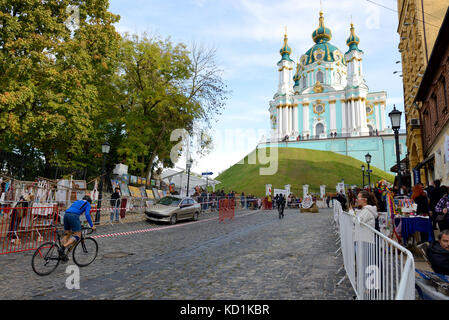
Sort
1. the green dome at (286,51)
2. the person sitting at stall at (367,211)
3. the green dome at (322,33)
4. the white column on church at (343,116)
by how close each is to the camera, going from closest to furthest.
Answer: the person sitting at stall at (367,211), the white column on church at (343,116), the green dome at (322,33), the green dome at (286,51)

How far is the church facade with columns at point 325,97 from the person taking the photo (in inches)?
3103

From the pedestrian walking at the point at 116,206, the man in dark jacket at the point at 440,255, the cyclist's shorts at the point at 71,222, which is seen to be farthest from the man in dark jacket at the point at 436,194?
the pedestrian walking at the point at 116,206

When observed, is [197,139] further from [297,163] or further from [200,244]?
[297,163]

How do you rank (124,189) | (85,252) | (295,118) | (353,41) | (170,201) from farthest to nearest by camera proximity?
1. (353,41)
2. (295,118)
3. (124,189)
4. (170,201)
5. (85,252)

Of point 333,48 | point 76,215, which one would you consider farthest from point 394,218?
point 333,48

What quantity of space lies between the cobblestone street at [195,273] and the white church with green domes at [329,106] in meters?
69.9

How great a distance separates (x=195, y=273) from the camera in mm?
6391

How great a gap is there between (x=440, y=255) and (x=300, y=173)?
55945 millimetres

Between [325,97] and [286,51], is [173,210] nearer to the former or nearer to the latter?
[325,97]

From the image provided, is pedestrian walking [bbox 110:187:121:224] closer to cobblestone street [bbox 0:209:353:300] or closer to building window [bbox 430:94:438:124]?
cobblestone street [bbox 0:209:353:300]

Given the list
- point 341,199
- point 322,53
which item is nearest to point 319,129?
point 322,53

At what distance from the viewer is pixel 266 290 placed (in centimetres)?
516

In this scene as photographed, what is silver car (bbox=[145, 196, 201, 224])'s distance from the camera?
16531 millimetres

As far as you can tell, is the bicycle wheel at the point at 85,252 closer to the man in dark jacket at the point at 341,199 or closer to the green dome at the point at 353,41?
the man in dark jacket at the point at 341,199
